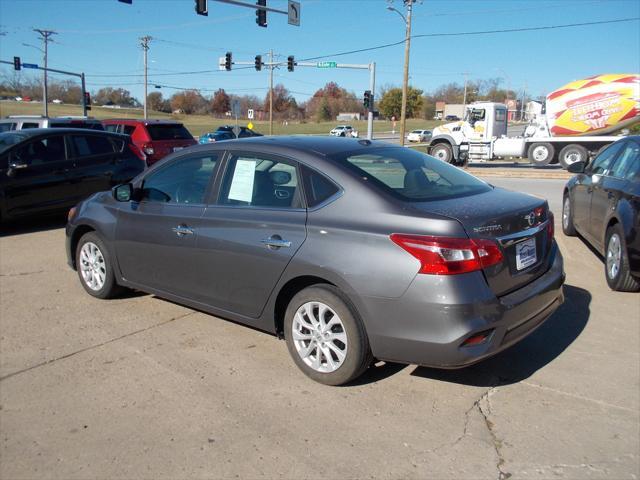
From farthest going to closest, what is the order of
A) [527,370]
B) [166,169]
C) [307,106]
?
[307,106]
[166,169]
[527,370]

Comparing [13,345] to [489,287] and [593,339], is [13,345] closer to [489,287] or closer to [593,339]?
[489,287]

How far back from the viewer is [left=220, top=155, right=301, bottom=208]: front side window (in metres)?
4.00

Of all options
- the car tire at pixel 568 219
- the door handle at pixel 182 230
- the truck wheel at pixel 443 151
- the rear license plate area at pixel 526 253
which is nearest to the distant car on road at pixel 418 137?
the truck wheel at pixel 443 151

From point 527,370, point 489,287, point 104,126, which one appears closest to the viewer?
point 489,287

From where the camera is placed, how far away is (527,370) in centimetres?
401

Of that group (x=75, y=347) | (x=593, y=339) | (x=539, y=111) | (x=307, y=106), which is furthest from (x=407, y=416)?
(x=307, y=106)

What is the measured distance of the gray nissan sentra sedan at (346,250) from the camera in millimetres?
3271

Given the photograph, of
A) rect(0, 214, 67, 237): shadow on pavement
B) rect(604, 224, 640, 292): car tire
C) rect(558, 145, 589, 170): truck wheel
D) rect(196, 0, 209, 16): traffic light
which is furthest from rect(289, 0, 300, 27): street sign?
rect(604, 224, 640, 292): car tire

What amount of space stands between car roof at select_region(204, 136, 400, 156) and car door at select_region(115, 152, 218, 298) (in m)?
0.36

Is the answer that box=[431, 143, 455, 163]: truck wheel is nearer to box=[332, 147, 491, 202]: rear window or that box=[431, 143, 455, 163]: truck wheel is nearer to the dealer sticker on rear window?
box=[332, 147, 491, 202]: rear window

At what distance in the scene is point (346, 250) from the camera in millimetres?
3490

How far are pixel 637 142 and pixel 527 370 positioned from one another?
3581 millimetres

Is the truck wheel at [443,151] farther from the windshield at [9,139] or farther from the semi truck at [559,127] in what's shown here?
the windshield at [9,139]

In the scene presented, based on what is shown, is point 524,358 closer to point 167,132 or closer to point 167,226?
point 167,226
